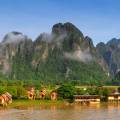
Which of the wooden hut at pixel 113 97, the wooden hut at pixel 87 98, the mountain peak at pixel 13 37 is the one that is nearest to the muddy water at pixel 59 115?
the wooden hut at pixel 87 98

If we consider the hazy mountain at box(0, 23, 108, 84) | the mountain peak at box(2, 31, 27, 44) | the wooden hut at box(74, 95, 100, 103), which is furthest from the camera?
the mountain peak at box(2, 31, 27, 44)

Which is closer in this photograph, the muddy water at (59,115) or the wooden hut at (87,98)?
the muddy water at (59,115)

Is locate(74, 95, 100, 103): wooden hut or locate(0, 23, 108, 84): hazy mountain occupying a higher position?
locate(0, 23, 108, 84): hazy mountain

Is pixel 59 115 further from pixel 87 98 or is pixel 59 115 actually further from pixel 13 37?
pixel 13 37

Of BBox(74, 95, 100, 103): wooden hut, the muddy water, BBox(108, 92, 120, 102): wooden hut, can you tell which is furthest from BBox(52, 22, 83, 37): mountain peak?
the muddy water

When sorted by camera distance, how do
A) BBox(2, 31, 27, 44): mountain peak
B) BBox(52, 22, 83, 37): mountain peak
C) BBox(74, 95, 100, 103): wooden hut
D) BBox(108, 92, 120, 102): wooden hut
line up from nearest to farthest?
1. BBox(74, 95, 100, 103): wooden hut
2. BBox(108, 92, 120, 102): wooden hut
3. BBox(2, 31, 27, 44): mountain peak
4. BBox(52, 22, 83, 37): mountain peak

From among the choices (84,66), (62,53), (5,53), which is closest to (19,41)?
(5,53)

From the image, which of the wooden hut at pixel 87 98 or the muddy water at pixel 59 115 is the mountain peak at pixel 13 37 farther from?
the muddy water at pixel 59 115

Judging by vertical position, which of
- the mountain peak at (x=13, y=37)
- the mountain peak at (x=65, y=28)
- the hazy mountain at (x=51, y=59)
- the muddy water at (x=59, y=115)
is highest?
the mountain peak at (x=65, y=28)

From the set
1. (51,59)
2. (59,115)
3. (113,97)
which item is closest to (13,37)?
(51,59)

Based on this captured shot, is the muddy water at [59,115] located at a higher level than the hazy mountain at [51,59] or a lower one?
lower

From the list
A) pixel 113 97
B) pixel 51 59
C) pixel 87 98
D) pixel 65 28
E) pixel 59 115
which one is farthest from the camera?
pixel 65 28

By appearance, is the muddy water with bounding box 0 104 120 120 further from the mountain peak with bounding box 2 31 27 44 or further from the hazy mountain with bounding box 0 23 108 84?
the mountain peak with bounding box 2 31 27 44

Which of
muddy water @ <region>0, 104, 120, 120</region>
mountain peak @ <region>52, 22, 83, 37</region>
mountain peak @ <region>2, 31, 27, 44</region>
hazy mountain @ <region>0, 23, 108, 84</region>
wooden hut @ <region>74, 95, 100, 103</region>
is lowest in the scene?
muddy water @ <region>0, 104, 120, 120</region>
